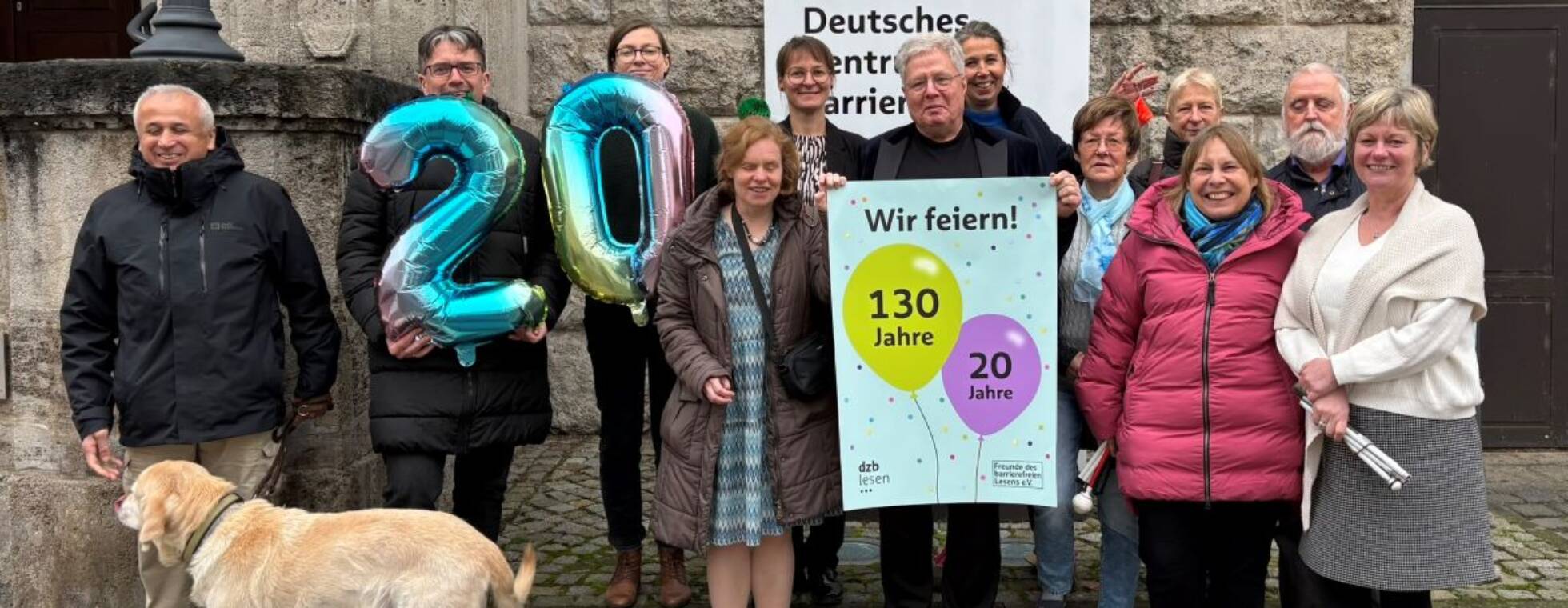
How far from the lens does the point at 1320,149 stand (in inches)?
175

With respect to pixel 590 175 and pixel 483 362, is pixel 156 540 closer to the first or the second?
pixel 483 362

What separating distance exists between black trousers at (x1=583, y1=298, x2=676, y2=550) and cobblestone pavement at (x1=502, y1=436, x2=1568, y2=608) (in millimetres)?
361

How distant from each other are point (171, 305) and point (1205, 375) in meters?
3.02

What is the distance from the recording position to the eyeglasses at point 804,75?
4.80 m

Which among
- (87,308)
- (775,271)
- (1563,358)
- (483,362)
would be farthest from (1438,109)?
(87,308)

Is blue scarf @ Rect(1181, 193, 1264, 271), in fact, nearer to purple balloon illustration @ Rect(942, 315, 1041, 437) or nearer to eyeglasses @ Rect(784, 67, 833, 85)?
purple balloon illustration @ Rect(942, 315, 1041, 437)

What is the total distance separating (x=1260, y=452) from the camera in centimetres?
375

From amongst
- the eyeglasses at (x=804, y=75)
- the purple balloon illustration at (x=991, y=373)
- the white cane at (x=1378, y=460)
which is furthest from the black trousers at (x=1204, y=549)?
the eyeglasses at (x=804, y=75)

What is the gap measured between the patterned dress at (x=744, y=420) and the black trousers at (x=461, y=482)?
2.77ft

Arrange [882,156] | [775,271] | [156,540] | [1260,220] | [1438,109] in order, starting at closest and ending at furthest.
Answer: [156,540]
[1260,220]
[775,271]
[882,156]
[1438,109]

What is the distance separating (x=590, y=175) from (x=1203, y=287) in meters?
1.97

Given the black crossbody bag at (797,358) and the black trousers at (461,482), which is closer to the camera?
the black crossbody bag at (797,358)

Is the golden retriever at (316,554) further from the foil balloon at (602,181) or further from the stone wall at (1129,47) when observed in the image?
the stone wall at (1129,47)

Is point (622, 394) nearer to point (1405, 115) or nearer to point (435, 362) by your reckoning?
point (435, 362)
